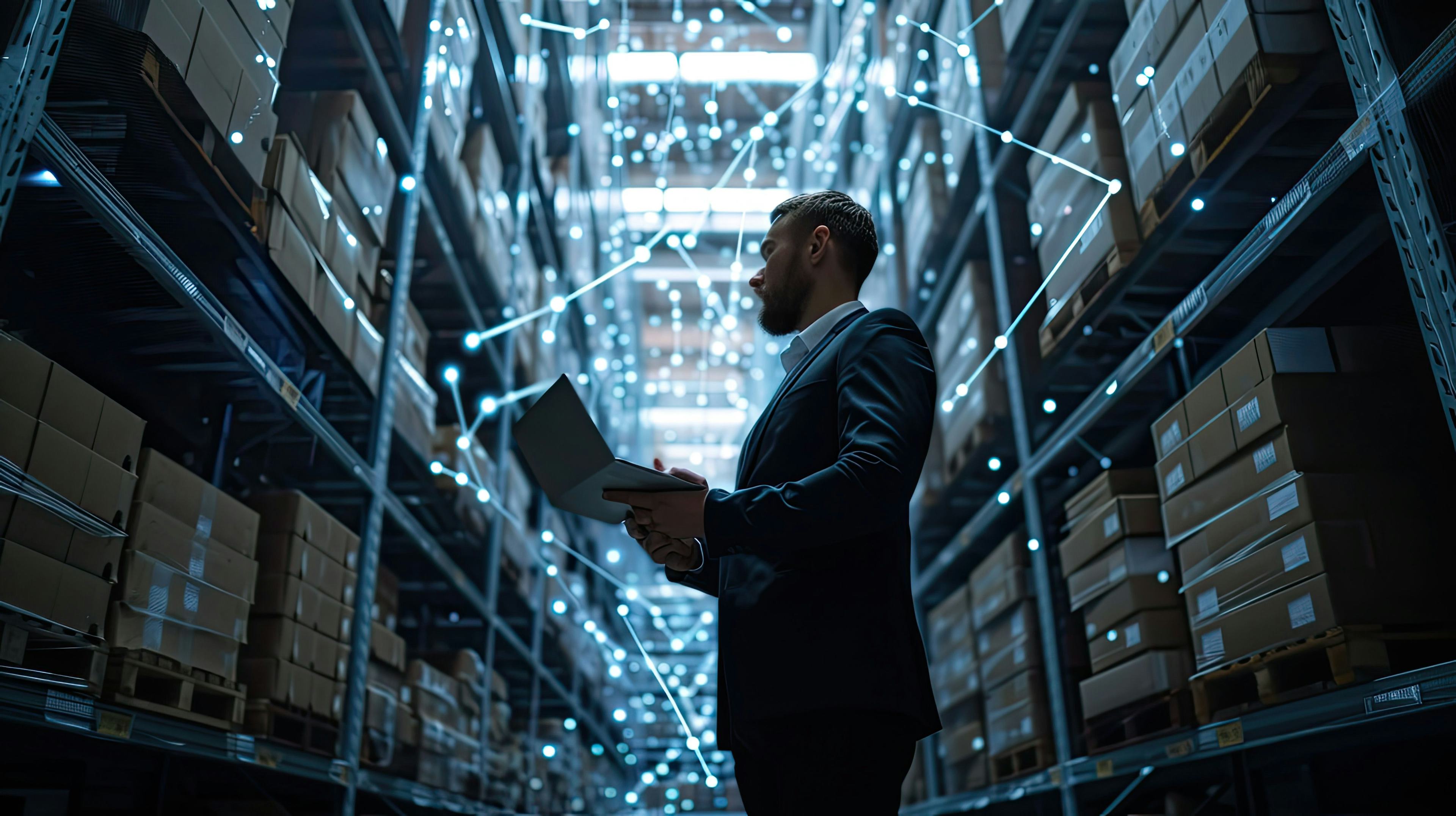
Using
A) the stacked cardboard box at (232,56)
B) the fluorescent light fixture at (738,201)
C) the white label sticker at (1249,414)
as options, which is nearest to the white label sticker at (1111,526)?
the white label sticker at (1249,414)

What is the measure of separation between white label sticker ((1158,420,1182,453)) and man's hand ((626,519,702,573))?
1.52m

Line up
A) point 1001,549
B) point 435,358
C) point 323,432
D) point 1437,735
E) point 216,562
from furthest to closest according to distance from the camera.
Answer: point 435,358 < point 1001,549 < point 323,432 < point 216,562 < point 1437,735

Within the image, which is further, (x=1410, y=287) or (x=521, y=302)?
(x=521, y=302)

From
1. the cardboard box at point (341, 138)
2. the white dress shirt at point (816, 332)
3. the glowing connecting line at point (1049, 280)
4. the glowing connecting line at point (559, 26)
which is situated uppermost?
the glowing connecting line at point (559, 26)

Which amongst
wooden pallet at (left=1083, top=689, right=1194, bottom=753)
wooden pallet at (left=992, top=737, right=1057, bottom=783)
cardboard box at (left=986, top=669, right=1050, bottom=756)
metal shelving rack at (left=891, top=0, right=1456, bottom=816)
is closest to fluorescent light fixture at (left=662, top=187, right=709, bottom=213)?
metal shelving rack at (left=891, top=0, right=1456, bottom=816)

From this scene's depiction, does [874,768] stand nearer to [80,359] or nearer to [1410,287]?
[1410,287]

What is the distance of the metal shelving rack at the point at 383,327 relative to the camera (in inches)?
56.7

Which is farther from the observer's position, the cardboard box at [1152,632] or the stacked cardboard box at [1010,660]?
the stacked cardboard box at [1010,660]

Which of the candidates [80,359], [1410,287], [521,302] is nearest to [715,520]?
[1410,287]

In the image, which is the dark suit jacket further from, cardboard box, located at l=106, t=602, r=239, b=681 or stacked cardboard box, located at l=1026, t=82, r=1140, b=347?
stacked cardboard box, located at l=1026, t=82, r=1140, b=347

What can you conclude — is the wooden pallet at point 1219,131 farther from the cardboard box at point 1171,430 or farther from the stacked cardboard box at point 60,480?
the stacked cardboard box at point 60,480

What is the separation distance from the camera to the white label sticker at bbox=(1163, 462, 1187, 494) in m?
2.41

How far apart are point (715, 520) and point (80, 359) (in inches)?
69.5

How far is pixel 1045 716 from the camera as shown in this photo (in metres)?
3.31
